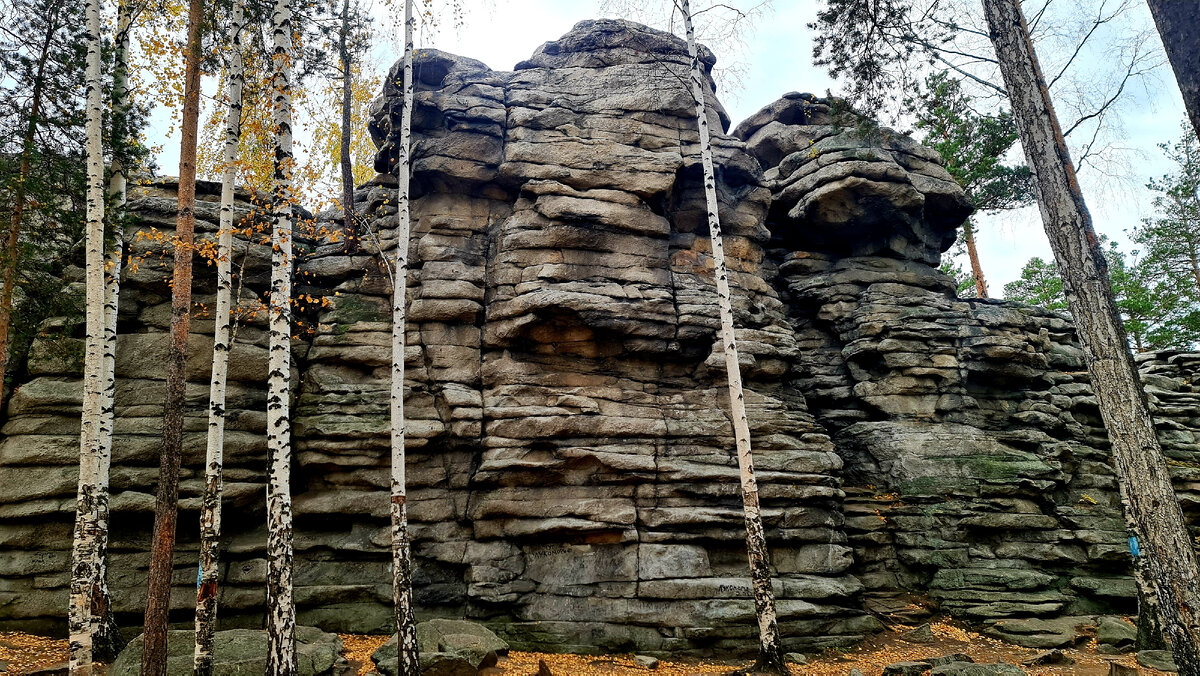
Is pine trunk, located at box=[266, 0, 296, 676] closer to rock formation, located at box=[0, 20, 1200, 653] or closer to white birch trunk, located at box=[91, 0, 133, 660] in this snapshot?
white birch trunk, located at box=[91, 0, 133, 660]

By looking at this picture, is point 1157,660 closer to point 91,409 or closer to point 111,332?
point 91,409

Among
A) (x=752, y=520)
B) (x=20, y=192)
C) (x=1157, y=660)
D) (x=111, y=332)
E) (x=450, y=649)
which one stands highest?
(x=20, y=192)

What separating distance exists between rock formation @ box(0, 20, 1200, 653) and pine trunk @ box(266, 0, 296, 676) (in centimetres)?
353

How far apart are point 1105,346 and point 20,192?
60.8 feet

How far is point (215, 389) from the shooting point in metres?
9.36

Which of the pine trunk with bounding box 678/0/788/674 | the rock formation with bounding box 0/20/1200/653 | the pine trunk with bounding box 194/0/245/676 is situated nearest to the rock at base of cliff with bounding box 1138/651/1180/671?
the rock formation with bounding box 0/20/1200/653

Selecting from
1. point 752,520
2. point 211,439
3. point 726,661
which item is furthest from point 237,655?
point 752,520

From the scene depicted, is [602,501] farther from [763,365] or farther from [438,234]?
[438,234]

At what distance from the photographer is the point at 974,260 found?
25.1 metres

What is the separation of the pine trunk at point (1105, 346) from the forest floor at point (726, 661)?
3545mm

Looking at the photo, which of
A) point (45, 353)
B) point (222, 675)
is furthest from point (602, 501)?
point (45, 353)

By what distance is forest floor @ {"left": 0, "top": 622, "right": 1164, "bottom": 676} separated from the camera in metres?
10.0

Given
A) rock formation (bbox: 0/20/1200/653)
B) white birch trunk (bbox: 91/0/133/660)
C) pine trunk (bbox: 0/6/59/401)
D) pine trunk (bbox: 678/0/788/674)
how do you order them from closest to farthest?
white birch trunk (bbox: 91/0/133/660), pine trunk (bbox: 678/0/788/674), pine trunk (bbox: 0/6/59/401), rock formation (bbox: 0/20/1200/653)

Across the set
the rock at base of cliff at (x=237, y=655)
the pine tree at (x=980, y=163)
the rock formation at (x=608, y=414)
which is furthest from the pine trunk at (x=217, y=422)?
the pine tree at (x=980, y=163)
